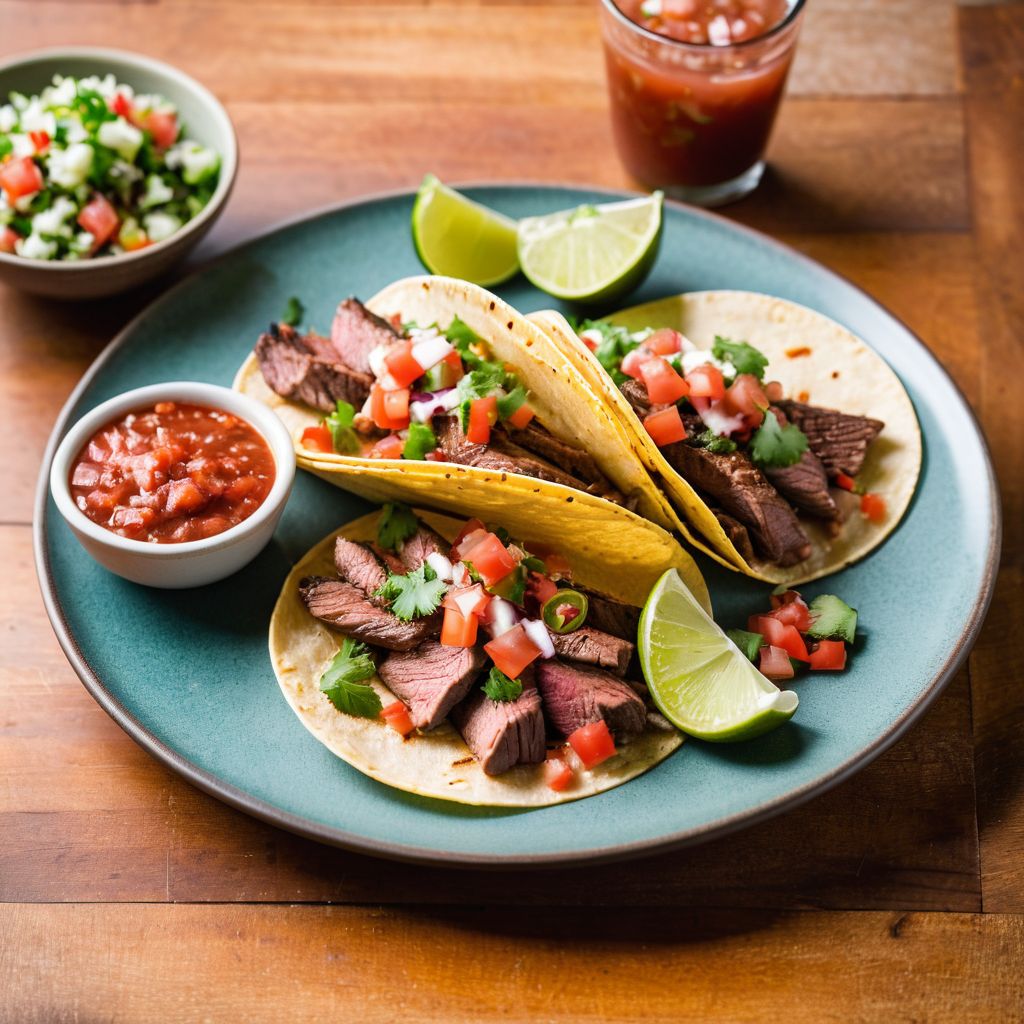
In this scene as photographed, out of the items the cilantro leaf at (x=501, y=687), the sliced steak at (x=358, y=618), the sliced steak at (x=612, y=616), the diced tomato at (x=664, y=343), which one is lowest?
the sliced steak at (x=612, y=616)

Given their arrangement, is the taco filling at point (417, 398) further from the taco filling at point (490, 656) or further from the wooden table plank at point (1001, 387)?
the wooden table plank at point (1001, 387)

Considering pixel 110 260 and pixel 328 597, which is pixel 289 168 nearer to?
pixel 110 260

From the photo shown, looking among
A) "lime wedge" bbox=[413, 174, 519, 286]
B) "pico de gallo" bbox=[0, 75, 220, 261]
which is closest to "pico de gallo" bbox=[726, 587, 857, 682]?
"lime wedge" bbox=[413, 174, 519, 286]

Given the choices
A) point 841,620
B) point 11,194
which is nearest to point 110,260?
point 11,194

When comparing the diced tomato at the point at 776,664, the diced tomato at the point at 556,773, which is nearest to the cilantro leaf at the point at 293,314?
the diced tomato at the point at 556,773

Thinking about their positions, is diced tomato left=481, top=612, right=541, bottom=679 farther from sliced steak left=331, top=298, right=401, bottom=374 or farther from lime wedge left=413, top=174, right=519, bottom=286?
lime wedge left=413, top=174, right=519, bottom=286

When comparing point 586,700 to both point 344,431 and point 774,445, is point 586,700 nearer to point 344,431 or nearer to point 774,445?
point 774,445
